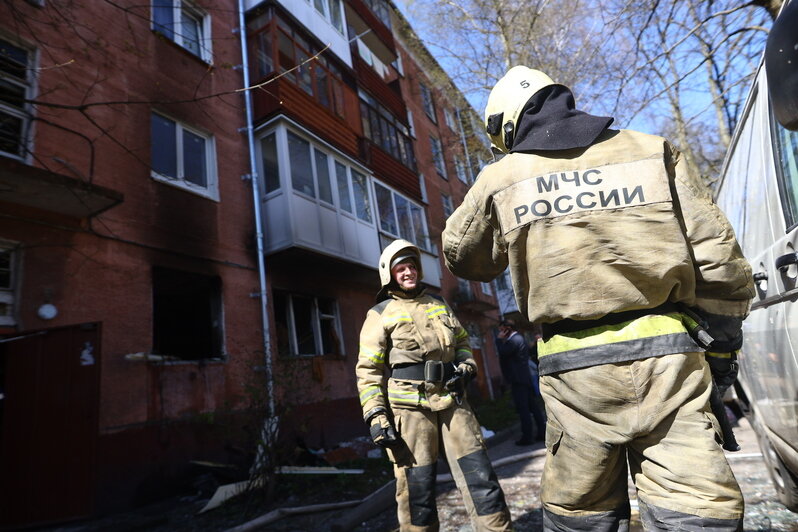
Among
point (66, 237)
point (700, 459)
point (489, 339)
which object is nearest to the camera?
point (700, 459)

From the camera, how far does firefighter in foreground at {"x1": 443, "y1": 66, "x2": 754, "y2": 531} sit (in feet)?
4.45

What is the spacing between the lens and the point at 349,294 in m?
10.7

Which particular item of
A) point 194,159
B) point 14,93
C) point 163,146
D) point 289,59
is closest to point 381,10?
point 289,59

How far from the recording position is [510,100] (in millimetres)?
1861

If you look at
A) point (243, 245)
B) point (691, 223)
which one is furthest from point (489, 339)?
point (691, 223)

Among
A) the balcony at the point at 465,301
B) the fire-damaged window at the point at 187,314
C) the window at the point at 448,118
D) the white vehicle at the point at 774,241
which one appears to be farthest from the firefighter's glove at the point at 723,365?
the window at the point at 448,118

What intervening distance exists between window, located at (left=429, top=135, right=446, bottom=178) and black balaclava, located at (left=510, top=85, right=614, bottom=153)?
18.1m

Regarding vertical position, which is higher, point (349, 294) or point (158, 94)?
point (158, 94)

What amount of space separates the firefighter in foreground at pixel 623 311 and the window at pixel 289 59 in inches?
346

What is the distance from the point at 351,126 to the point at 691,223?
10.9m

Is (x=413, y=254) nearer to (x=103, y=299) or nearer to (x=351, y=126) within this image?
(x=103, y=299)

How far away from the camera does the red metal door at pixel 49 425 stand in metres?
4.58

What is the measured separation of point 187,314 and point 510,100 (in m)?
8.38

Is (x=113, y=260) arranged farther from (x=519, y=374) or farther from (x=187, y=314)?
(x=519, y=374)
